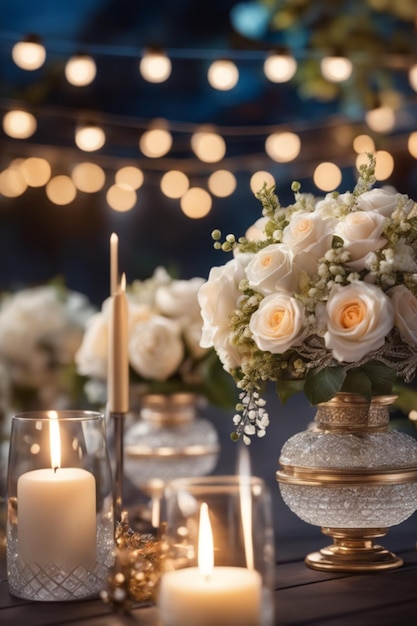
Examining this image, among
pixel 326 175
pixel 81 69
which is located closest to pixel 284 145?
pixel 326 175

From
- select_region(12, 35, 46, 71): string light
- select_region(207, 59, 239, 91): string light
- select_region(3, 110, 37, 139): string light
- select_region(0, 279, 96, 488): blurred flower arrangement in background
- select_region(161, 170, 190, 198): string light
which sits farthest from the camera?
select_region(161, 170, 190, 198): string light

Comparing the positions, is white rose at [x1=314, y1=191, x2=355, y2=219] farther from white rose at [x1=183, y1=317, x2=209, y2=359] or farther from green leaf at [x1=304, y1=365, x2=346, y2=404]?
white rose at [x1=183, y1=317, x2=209, y2=359]

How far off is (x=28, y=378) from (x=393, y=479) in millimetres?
1766

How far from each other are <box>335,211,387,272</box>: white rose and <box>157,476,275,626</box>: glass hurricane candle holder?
0.37 metres

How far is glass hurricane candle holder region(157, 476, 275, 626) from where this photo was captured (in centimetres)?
75

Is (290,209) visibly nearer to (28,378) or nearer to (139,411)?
(139,411)

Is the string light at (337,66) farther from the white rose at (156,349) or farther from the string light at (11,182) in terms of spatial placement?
the string light at (11,182)

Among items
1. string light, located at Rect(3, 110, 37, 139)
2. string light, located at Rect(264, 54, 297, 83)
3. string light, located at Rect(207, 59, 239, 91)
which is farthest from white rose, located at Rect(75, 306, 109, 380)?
string light, located at Rect(3, 110, 37, 139)

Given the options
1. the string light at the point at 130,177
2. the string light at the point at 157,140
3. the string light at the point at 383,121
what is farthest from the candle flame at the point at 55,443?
the string light at the point at 130,177

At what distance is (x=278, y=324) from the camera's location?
3.55 ft

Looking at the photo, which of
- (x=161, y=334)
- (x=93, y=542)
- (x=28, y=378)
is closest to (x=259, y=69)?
(x=28, y=378)

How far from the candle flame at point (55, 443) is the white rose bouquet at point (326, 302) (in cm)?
21

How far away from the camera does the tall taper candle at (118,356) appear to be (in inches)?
45.8

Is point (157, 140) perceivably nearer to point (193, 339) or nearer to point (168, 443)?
point (193, 339)
